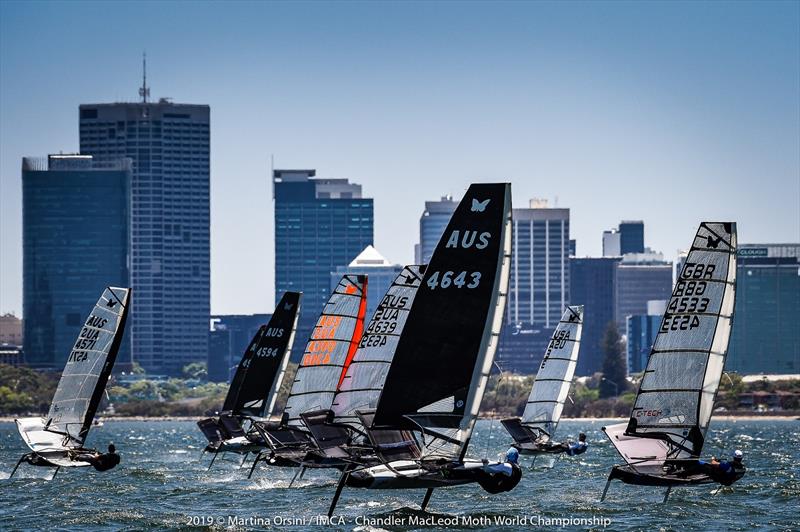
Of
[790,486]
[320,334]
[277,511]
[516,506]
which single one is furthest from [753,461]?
[277,511]

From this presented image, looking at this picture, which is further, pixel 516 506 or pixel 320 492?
pixel 320 492

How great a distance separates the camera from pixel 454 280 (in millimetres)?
37562

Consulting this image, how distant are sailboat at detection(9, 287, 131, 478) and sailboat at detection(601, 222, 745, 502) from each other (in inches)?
735

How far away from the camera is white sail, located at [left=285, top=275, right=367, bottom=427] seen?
54.0 metres

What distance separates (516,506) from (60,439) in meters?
17.0

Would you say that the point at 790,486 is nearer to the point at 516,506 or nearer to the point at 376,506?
the point at 516,506

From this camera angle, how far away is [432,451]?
37.1 m

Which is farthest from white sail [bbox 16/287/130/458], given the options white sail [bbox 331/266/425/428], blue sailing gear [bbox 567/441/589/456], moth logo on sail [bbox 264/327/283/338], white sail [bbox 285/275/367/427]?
blue sailing gear [bbox 567/441/589/456]

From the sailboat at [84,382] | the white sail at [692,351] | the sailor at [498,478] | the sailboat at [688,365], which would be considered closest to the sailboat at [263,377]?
the sailboat at [84,382]

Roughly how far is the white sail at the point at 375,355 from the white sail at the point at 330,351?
3250 mm

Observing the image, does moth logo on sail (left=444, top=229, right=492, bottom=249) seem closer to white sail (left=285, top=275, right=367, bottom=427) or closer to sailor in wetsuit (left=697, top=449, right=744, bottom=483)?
sailor in wetsuit (left=697, top=449, right=744, bottom=483)

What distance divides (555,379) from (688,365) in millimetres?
23130

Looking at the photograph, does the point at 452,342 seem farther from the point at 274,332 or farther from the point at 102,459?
the point at 274,332

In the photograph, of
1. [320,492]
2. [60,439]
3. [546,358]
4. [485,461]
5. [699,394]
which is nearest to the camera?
[485,461]
